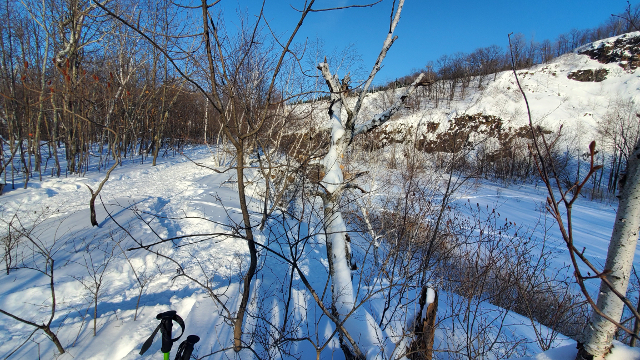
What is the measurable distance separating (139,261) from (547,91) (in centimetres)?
2403

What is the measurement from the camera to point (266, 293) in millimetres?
3227

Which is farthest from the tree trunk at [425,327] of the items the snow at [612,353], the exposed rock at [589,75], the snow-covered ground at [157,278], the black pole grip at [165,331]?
the exposed rock at [589,75]

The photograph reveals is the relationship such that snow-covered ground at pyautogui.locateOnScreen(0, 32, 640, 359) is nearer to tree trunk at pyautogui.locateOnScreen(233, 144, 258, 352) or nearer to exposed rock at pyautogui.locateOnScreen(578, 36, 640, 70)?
tree trunk at pyautogui.locateOnScreen(233, 144, 258, 352)

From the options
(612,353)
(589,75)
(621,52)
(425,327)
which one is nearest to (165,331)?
(425,327)

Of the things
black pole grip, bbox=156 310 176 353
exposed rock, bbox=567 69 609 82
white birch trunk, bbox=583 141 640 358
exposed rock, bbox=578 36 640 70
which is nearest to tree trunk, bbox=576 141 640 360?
white birch trunk, bbox=583 141 640 358

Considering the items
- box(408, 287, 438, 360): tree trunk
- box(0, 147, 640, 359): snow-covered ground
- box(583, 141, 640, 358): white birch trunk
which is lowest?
box(0, 147, 640, 359): snow-covered ground

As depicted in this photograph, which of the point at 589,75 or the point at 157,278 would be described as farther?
the point at 589,75

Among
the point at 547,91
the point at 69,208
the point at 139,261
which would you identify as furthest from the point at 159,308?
the point at 547,91

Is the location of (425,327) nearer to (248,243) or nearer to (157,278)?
(248,243)

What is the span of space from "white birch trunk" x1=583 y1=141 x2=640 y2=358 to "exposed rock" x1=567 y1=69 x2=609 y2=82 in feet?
80.8

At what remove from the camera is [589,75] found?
1789 centimetres

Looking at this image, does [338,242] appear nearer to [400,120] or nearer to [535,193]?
[535,193]

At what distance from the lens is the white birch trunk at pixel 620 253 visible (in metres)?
0.94

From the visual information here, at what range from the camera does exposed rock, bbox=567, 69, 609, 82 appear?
57.4 ft
